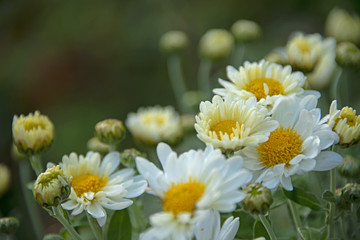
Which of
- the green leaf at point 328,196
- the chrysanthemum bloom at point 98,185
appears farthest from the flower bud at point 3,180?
the green leaf at point 328,196

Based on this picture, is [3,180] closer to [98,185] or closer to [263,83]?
[98,185]

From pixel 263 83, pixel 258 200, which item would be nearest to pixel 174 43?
pixel 263 83

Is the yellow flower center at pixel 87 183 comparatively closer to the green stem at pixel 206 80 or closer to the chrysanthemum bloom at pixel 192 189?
the chrysanthemum bloom at pixel 192 189

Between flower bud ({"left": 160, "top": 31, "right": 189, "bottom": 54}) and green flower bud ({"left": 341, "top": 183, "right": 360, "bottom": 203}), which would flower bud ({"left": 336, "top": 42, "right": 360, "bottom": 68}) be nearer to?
green flower bud ({"left": 341, "top": 183, "right": 360, "bottom": 203})

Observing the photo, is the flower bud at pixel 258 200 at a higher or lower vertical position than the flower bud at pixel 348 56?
lower

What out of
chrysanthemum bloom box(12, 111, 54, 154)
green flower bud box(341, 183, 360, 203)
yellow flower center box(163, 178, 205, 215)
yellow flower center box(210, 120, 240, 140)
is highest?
chrysanthemum bloom box(12, 111, 54, 154)

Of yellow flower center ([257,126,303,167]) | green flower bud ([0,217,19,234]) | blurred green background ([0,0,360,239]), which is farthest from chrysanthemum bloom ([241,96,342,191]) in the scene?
blurred green background ([0,0,360,239])
